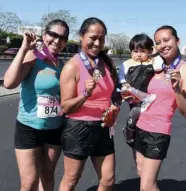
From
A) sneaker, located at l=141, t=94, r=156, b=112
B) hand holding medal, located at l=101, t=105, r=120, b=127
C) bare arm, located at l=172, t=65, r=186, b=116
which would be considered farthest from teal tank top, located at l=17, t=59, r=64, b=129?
bare arm, located at l=172, t=65, r=186, b=116

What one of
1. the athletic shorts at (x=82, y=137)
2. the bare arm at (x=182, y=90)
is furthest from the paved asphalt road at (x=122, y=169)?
the bare arm at (x=182, y=90)

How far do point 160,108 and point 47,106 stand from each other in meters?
1.02

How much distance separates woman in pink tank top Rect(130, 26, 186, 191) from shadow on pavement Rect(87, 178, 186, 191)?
1338 millimetres

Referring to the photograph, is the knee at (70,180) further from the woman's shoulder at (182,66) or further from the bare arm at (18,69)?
the woman's shoulder at (182,66)

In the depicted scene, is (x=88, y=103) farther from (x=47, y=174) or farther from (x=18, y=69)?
(x=47, y=174)

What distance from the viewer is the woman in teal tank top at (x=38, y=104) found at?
314 cm

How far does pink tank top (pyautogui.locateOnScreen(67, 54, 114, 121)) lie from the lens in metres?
2.96

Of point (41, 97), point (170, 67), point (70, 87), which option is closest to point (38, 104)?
point (41, 97)

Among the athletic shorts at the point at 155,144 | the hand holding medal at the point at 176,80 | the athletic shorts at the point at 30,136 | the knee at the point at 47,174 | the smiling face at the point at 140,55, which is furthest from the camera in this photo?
the smiling face at the point at 140,55

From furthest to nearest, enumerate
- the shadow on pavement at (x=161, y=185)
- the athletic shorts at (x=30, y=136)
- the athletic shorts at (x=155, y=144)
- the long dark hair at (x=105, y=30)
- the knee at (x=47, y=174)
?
1. the shadow on pavement at (x=161, y=185)
2. the knee at (x=47, y=174)
3. the athletic shorts at (x=30, y=136)
4. the athletic shorts at (x=155, y=144)
5. the long dark hair at (x=105, y=30)

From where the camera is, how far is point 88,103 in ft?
9.90

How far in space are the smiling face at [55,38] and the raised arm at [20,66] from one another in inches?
9.6

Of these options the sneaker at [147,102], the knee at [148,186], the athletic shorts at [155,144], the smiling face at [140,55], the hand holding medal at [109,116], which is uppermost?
the smiling face at [140,55]

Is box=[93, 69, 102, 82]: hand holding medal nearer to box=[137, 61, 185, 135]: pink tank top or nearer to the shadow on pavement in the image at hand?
box=[137, 61, 185, 135]: pink tank top
